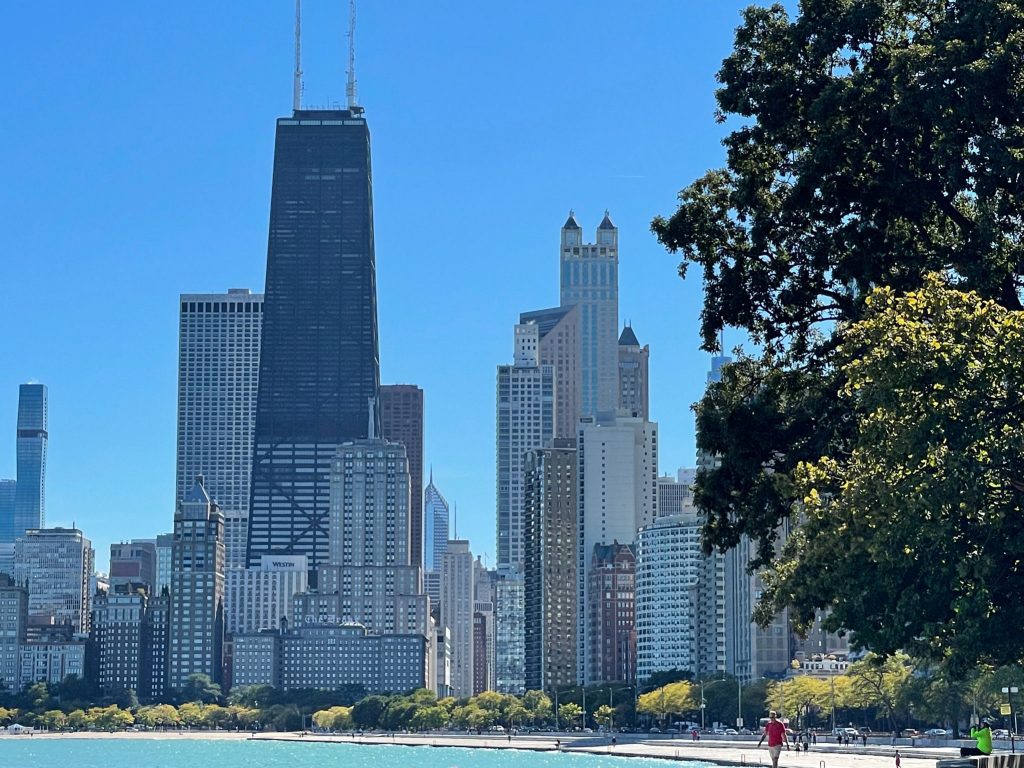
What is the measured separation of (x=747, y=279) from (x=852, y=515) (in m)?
10.0

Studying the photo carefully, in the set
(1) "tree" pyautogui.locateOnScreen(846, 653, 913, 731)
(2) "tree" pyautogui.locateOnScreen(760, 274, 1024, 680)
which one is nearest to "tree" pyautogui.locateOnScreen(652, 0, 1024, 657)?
(2) "tree" pyautogui.locateOnScreen(760, 274, 1024, 680)

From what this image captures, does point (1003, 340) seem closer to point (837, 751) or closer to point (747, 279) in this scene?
point (747, 279)

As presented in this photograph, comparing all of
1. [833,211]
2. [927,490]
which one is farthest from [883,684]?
[927,490]

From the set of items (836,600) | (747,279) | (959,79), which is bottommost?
(836,600)

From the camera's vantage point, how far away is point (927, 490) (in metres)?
39.8

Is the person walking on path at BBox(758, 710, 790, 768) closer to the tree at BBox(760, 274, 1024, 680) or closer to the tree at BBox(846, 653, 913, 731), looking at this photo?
the tree at BBox(760, 274, 1024, 680)

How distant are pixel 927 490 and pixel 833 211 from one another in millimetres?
11855

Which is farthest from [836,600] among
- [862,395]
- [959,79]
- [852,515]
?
[959,79]

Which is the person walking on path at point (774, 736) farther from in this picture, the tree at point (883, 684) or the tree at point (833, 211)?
the tree at point (883, 684)

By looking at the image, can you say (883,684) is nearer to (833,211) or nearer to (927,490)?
(833,211)

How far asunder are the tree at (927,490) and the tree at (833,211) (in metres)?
0.27

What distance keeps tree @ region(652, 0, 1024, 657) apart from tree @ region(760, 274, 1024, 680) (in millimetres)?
275

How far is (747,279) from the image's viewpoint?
51.6m

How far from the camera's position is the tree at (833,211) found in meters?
45.2
